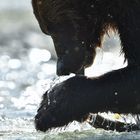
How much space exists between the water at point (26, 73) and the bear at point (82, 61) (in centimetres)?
18

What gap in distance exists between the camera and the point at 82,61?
734 centimetres

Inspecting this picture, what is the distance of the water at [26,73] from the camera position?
266 inches

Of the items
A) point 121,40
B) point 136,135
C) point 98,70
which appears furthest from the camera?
point 98,70

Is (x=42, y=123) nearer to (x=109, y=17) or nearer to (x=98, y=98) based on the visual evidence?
(x=98, y=98)

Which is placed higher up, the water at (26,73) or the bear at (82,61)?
the bear at (82,61)

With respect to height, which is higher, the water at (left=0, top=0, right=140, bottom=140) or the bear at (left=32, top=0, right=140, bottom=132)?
the bear at (left=32, top=0, right=140, bottom=132)

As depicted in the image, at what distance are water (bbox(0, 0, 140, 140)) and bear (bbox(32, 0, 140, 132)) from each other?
0.18m

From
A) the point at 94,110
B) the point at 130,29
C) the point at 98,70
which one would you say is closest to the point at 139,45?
the point at 130,29

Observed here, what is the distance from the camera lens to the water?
6.76 m

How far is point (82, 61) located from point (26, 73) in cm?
565

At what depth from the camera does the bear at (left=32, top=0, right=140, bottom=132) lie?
22.2 feet

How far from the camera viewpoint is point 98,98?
22.2ft

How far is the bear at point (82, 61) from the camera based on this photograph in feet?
22.2

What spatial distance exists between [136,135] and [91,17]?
118 cm
